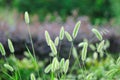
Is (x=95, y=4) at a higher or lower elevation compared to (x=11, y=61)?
lower

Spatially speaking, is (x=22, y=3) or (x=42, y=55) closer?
(x=42, y=55)

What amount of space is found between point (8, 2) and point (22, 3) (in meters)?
1.42

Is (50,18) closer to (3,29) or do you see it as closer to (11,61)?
(3,29)

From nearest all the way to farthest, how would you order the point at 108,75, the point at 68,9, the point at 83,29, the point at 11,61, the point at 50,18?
1. the point at 108,75
2. the point at 11,61
3. the point at 83,29
4. the point at 50,18
5. the point at 68,9

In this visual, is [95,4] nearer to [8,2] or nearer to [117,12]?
[117,12]

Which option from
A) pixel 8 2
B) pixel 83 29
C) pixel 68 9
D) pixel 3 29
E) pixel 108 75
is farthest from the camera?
pixel 8 2

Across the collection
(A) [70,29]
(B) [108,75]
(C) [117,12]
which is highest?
(B) [108,75]

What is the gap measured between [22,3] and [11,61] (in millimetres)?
5215

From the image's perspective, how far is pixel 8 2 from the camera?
1065cm

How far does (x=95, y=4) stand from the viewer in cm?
913

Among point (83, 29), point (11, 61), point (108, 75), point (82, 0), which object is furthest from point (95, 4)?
point (108, 75)

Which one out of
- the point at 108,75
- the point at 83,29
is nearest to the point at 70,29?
the point at 83,29

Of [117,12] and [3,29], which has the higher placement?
[3,29]

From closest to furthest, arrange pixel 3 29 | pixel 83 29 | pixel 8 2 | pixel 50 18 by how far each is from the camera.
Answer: pixel 3 29 → pixel 83 29 → pixel 50 18 → pixel 8 2
